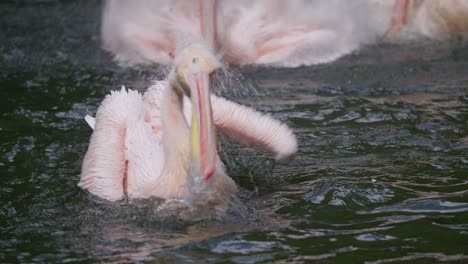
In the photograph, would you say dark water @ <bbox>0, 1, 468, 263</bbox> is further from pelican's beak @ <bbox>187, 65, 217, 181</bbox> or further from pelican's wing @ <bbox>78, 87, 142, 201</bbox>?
pelican's beak @ <bbox>187, 65, 217, 181</bbox>

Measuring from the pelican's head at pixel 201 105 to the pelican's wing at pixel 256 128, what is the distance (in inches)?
20.0

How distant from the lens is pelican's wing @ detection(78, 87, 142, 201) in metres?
4.23

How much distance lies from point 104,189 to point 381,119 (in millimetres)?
2105

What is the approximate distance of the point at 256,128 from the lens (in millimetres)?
4320

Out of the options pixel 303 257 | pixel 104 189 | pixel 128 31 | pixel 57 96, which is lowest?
pixel 303 257

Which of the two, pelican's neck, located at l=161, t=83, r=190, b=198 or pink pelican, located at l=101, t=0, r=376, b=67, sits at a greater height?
pink pelican, located at l=101, t=0, r=376, b=67

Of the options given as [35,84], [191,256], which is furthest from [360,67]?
[191,256]

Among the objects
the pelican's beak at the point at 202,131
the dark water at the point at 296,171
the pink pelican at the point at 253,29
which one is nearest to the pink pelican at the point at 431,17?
the dark water at the point at 296,171

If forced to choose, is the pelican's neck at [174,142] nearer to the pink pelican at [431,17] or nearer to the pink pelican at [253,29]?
the pink pelican at [253,29]

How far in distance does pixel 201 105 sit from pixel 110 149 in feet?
2.70

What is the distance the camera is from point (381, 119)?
5.59 metres

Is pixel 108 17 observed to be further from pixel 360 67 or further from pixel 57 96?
pixel 360 67

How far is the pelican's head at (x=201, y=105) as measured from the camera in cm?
371

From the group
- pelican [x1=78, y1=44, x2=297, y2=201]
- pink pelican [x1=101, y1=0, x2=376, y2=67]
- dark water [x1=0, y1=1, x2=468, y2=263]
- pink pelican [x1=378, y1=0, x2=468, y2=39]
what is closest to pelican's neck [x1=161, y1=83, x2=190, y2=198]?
pelican [x1=78, y1=44, x2=297, y2=201]
